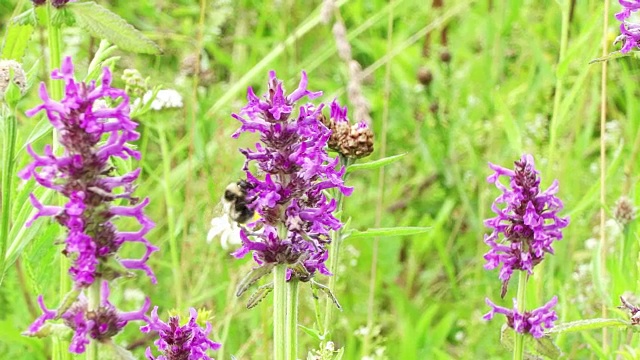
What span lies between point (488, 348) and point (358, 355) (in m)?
0.44

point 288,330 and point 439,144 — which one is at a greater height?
point 439,144

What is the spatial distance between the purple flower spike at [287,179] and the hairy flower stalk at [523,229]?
1.25 feet

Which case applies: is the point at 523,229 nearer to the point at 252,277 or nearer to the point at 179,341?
the point at 252,277

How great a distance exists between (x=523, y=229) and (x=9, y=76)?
0.96 m

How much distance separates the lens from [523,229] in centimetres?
180

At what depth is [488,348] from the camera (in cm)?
323

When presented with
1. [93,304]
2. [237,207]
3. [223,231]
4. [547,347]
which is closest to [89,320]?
[93,304]

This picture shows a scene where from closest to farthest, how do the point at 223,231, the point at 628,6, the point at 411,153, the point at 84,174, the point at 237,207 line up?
the point at 84,174, the point at 237,207, the point at 628,6, the point at 223,231, the point at 411,153

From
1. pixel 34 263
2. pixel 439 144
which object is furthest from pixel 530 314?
pixel 439 144

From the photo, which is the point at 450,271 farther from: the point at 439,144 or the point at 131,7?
the point at 131,7

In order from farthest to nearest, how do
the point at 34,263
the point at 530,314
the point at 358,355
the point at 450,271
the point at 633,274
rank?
the point at 450,271, the point at 358,355, the point at 633,274, the point at 34,263, the point at 530,314

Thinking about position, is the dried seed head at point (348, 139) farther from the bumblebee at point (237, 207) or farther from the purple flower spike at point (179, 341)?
the purple flower spike at point (179, 341)

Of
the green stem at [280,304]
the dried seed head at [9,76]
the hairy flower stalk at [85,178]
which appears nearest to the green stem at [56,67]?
the dried seed head at [9,76]

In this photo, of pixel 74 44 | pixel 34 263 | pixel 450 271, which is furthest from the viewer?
pixel 74 44
